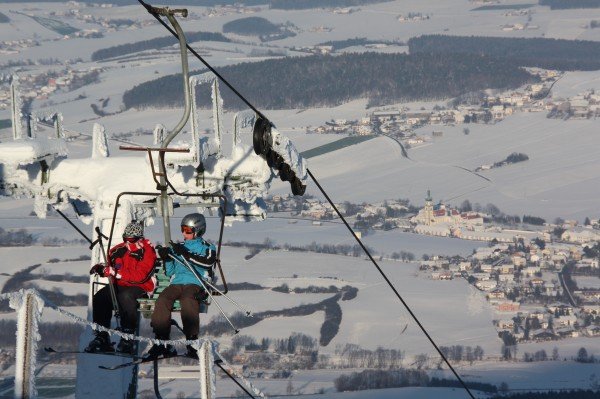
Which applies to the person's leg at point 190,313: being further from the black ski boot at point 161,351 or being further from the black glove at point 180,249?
the black ski boot at point 161,351

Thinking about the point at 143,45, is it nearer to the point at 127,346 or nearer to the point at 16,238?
the point at 16,238

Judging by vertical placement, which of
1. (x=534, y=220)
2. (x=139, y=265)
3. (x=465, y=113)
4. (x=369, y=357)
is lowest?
(x=139, y=265)

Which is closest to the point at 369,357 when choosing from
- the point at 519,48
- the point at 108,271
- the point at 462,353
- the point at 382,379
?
the point at 462,353

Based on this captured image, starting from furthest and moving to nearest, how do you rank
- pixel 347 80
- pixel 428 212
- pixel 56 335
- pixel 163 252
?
pixel 347 80, pixel 428 212, pixel 56 335, pixel 163 252

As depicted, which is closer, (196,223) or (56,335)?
(196,223)

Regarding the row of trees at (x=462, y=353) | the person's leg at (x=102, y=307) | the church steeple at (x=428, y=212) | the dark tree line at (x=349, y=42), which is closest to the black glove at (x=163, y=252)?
the person's leg at (x=102, y=307)
